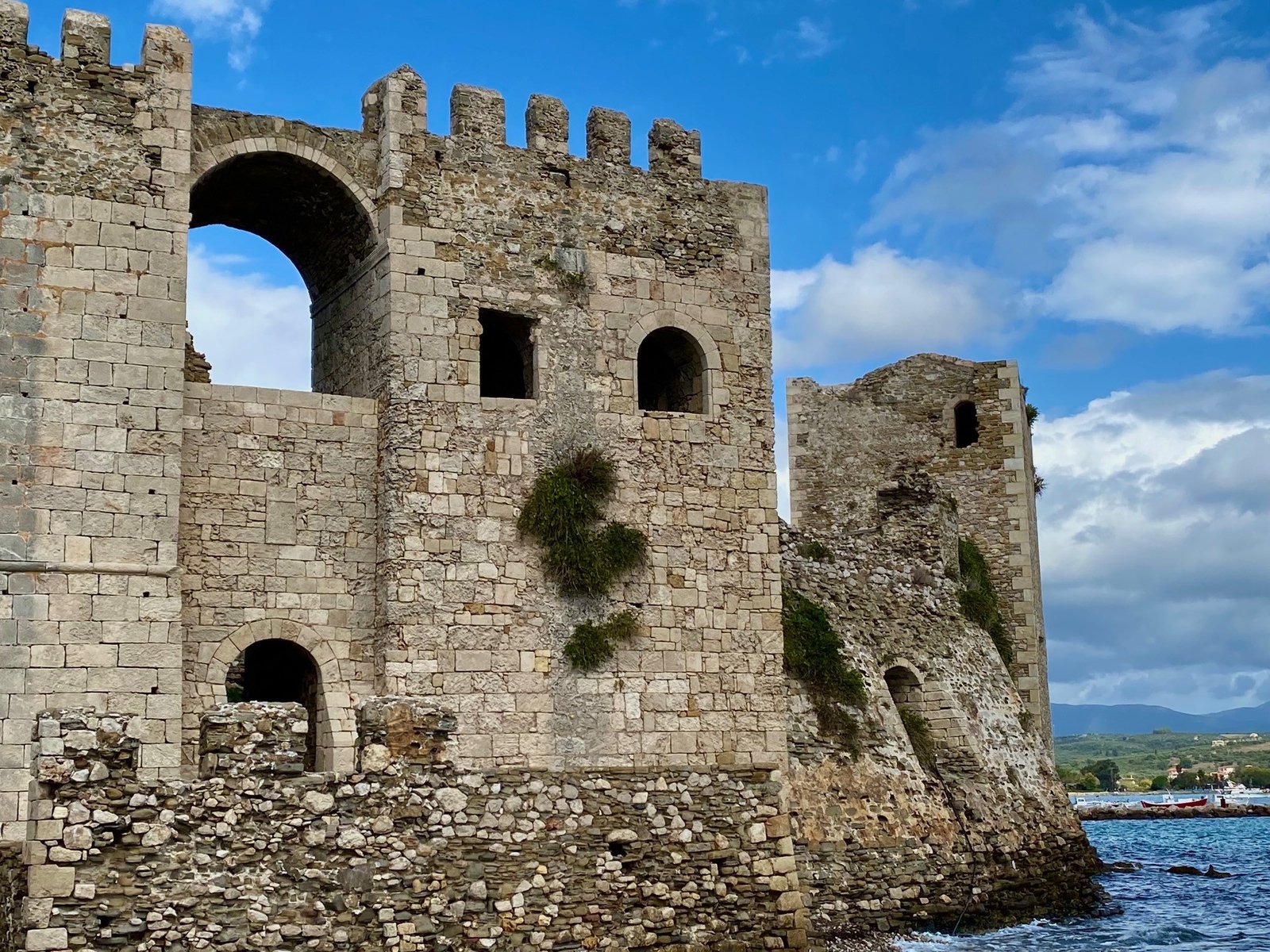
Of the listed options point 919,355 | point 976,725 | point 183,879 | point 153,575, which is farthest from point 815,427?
point 183,879

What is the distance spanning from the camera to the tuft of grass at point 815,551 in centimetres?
2236

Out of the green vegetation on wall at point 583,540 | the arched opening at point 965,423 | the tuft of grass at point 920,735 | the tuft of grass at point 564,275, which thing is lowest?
the tuft of grass at point 920,735

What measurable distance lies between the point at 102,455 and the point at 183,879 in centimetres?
441

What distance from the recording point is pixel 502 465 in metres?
16.8

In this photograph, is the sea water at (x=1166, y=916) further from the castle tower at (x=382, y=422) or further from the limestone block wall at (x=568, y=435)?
the castle tower at (x=382, y=422)

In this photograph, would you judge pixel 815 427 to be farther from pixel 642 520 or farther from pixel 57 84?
pixel 57 84

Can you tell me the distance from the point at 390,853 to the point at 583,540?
4.58 m

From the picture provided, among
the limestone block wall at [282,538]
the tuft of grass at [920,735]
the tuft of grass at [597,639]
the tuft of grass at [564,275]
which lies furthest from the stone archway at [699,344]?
the tuft of grass at [920,735]

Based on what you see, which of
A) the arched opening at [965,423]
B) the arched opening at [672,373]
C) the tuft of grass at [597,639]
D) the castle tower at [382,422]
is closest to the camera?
the castle tower at [382,422]

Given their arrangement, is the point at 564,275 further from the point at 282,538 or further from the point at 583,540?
the point at 282,538

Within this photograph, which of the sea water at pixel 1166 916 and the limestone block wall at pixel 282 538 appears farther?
the sea water at pixel 1166 916

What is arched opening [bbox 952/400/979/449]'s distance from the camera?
2928cm

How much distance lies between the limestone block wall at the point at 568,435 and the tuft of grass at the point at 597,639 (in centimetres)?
13

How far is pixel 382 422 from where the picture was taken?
1656 centimetres
